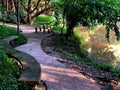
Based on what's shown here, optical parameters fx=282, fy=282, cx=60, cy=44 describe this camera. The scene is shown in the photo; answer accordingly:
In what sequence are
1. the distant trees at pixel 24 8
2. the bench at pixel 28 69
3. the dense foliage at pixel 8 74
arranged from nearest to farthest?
the bench at pixel 28 69, the dense foliage at pixel 8 74, the distant trees at pixel 24 8

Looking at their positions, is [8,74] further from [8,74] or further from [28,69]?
[28,69]

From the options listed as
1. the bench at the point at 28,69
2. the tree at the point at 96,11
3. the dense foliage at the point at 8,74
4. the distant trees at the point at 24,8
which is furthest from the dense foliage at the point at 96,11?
the distant trees at the point at 24,8

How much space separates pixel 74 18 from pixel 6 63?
979cm

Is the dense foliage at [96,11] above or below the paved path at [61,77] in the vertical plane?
above

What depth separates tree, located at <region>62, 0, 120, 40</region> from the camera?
607 inches

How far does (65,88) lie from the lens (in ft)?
26.5

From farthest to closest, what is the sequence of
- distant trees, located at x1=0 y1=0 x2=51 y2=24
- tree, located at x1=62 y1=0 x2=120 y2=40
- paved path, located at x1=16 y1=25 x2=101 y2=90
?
1. distant trees, located at x1=0 y1=0 x2=51 y2=24
2. tree, located at x1=62 y1=0 x2=120 y2=40
3. paved path, located at x1=16 y1=25 x2=101 y2=90

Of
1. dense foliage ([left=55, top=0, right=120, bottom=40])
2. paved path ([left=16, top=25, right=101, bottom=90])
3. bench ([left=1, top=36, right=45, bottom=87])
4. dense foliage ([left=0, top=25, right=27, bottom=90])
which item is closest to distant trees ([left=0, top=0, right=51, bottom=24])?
dense foliage ([left=55, top=0, right=120, bottom=40])

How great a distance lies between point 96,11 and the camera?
1547 cm

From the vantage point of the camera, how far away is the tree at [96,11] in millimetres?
15422

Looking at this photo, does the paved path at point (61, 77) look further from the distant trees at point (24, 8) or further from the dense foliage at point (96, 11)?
the distant trees at point (24, 8)

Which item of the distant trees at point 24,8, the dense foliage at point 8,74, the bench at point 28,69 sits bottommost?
the dense foliage at point 8,74

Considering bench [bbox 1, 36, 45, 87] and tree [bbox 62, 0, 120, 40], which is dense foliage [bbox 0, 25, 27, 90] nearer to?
bench [bbox 1, 36, 45, 87]

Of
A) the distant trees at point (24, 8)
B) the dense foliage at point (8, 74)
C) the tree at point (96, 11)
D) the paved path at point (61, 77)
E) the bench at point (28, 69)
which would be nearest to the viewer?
the bench at point (28, 69)
